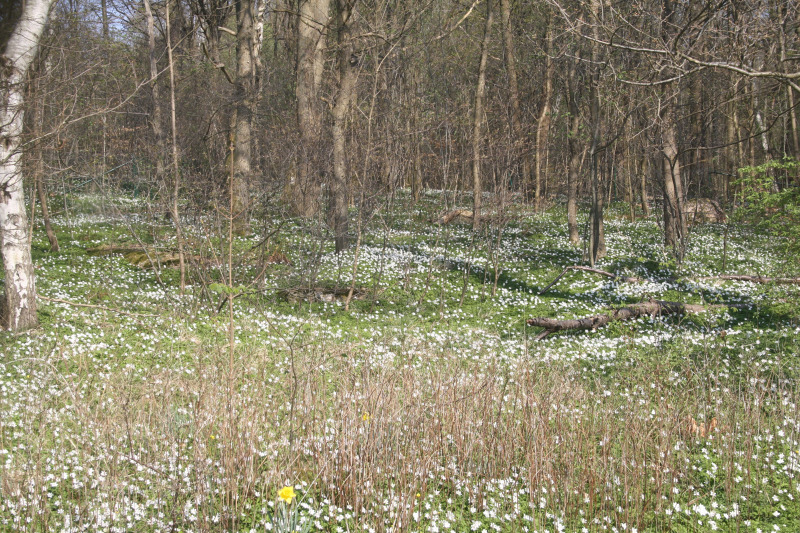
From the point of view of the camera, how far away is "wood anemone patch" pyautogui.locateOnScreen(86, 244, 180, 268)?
1475 centimetres

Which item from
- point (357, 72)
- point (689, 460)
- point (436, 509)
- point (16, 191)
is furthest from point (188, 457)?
point (357, 72)

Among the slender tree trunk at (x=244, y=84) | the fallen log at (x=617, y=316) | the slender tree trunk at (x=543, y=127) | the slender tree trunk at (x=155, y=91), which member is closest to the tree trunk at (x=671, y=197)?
the fallen log at (x=617, y=316)

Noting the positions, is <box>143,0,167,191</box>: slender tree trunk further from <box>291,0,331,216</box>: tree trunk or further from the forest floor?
the forest floor

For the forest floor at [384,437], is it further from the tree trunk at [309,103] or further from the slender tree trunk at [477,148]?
the slender tree trunk at [477,148]

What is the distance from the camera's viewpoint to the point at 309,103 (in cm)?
1847

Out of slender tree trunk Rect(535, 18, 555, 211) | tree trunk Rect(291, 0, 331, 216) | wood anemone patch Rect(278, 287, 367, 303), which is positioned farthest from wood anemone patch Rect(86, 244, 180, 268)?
slender tree trunk Rect(535, 18, 555, 211)

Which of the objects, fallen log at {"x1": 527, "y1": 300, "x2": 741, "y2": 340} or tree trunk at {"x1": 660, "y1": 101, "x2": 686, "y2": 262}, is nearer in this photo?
fallen log at {"x1": 527, "y1": 300, "x2": 741, "y2": 340}

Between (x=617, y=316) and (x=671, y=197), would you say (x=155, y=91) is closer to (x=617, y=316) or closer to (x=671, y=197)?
(x=617, y=316)

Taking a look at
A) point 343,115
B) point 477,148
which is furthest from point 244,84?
point 477,148

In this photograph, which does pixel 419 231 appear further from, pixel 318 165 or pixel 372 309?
pixel 372 309

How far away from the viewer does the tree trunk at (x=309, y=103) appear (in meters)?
14.5

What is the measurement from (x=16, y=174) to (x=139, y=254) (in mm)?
7359

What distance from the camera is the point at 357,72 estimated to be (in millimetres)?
16453

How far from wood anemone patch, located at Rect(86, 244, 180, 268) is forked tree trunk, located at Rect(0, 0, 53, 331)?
495 centimetres
